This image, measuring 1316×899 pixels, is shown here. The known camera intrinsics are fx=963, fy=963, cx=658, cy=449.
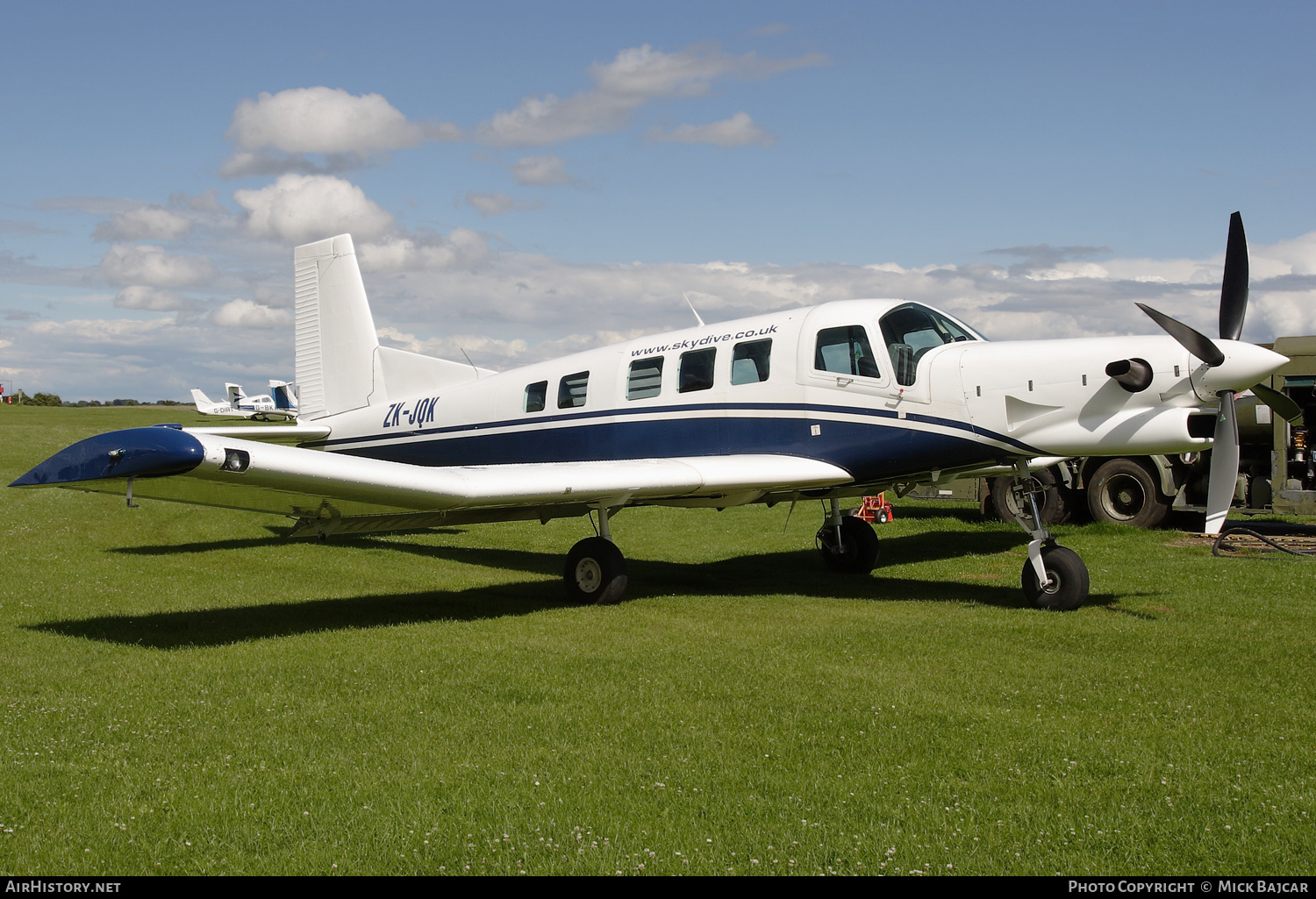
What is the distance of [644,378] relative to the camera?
12.6 meters

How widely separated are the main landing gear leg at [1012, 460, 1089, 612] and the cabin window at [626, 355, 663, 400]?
4535 mm

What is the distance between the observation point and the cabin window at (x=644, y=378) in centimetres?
1252

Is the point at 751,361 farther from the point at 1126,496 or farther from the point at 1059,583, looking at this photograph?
the point at 1126,496

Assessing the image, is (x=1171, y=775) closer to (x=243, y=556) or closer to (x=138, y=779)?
(x=138, y=779)

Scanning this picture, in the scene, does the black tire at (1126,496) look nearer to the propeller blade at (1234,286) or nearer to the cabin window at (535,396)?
the propeller blade at (1234,286)

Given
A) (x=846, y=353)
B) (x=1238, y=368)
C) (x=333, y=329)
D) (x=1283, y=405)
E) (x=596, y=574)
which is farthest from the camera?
(x=333, y=329)

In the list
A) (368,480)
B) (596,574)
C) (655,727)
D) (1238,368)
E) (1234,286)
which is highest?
(1234,286)

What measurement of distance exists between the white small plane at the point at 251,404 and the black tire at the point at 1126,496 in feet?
230

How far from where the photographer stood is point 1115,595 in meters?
11.1

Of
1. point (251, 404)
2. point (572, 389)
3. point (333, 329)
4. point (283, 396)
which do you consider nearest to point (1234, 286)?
point (572, 389)

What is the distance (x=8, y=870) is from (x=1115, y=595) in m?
10.7

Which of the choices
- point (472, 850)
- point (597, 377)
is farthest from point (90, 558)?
point (472, 850)

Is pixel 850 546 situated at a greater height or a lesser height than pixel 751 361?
lesser

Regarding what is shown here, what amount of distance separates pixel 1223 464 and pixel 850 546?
5129mm
